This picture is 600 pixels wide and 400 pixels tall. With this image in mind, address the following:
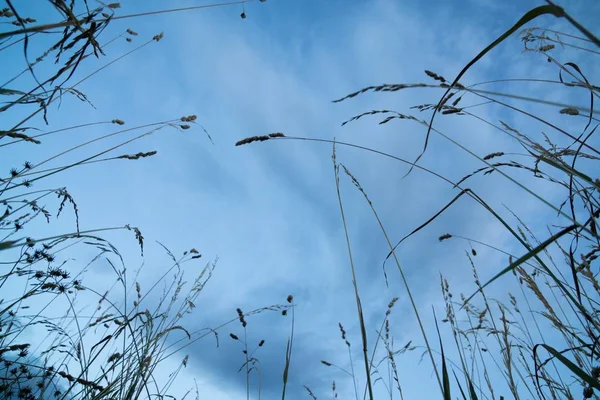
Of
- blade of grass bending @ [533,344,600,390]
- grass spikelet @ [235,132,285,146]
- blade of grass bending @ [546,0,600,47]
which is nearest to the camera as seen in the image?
blade of grass bending @ [546,0,600,47]

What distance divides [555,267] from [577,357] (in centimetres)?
64

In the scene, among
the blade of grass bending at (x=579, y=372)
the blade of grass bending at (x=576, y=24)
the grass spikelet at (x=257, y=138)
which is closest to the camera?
the blade of grass bending at (x=576, y=24)

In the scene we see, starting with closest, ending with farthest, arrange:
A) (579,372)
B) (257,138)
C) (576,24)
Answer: (576,24) → (579,372) → (257,138)

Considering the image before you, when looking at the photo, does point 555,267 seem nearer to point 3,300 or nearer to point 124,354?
point 124,354

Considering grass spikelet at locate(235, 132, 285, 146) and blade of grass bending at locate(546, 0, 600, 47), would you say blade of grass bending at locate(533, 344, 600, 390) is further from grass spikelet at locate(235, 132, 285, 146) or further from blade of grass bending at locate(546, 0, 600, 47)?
grass spikelet at locate(235, 132, 285, 146)

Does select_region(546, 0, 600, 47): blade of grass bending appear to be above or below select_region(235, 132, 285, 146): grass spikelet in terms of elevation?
below

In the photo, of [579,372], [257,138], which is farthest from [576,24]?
[257,138]

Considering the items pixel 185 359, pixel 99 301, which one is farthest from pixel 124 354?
pixel 99 301

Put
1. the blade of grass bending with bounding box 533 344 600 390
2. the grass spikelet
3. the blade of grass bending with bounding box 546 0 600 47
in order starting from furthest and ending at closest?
the grass spikelet < the blade of grass bending with bounding box 533 344 600 390 < the blade of grass bending with bounding box 546 0 600 47

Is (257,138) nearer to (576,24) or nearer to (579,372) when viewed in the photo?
(576,24)

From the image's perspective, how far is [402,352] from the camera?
7.72ft

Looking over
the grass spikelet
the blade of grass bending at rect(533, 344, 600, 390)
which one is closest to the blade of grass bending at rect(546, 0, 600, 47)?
the blade of grass bending at rect(533, 344, 600, 390)

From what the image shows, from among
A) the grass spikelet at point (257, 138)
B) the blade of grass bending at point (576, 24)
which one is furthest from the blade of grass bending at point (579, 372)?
the grass spikelet at point (257, 138)

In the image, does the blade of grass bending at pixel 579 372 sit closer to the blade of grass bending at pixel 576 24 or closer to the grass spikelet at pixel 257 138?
the blade of grass bending at pixel 576 24
